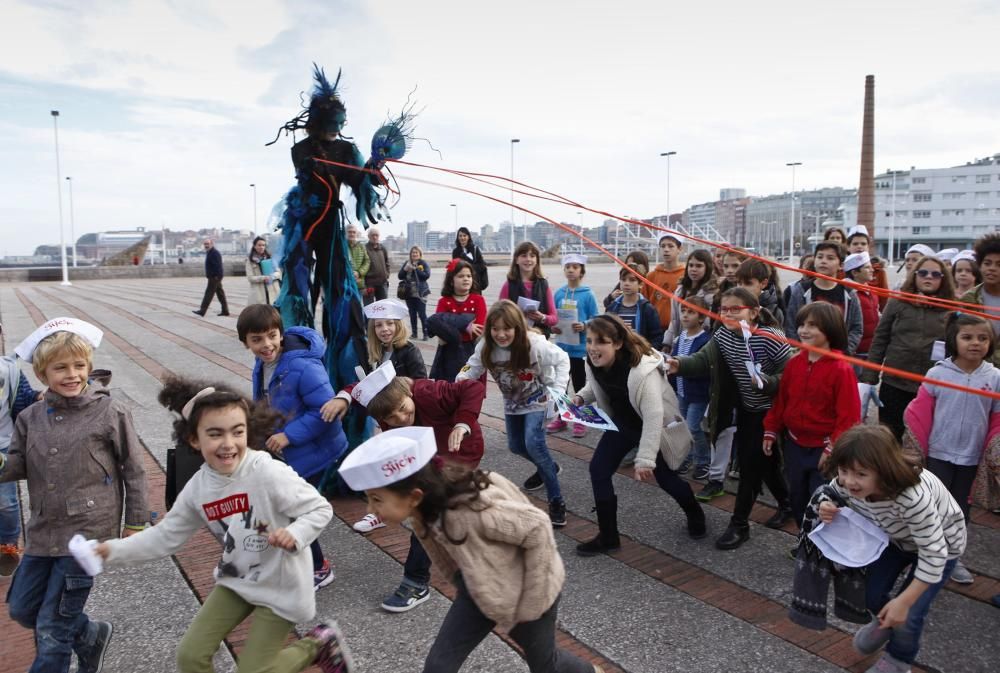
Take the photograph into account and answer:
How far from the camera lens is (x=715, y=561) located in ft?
13.3

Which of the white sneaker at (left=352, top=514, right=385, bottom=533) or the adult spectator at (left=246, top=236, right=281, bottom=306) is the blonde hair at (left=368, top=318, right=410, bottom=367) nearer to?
the white sneaker at (left=352, top=514, right=385, bottom=533)

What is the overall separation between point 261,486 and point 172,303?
1963 centimetres

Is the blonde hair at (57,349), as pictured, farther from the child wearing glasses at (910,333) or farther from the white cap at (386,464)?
the child wearing glasses at (910,333)

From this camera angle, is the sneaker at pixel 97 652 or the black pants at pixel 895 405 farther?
the black pants at pixel 895 405

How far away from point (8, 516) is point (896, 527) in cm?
433

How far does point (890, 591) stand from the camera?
3.04m

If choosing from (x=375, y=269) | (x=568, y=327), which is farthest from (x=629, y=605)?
(x=375, y=269)

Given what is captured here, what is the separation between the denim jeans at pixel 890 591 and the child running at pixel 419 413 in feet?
6.07

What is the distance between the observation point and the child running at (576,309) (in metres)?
6.63

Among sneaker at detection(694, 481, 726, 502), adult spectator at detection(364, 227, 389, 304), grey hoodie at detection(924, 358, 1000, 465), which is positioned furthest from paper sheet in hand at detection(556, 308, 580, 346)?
adult spectator at detection(364, 227, 389, 304)

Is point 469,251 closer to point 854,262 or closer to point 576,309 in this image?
point 576,309

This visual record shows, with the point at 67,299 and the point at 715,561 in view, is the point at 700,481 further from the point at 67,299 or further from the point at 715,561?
the point at 67,299

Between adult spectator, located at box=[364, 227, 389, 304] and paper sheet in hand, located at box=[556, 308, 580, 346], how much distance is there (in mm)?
5252

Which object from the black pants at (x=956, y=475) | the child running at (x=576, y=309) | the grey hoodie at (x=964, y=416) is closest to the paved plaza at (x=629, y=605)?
the black pants at (x=956, y=475)
